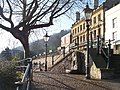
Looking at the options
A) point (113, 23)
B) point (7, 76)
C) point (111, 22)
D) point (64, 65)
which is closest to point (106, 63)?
point (64, 65)

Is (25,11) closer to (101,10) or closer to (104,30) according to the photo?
(104,30)

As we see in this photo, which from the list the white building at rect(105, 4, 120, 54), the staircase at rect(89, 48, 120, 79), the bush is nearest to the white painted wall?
the white building at rect(105, 4, 120, 54)

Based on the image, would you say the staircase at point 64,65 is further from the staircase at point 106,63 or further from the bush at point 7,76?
the bush at point 7,76

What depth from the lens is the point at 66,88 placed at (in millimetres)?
18797

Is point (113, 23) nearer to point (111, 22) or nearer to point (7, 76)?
point (111, 22)

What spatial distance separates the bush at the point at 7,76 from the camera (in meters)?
12.7

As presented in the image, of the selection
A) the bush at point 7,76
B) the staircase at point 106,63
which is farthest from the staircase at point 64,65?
the bush at point 7,76

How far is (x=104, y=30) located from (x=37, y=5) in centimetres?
4708

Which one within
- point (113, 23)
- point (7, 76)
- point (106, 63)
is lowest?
point (7, 76)

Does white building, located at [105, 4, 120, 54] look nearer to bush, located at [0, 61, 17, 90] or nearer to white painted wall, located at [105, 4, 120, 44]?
white painted wall, located at [105, 4, 120, 44]

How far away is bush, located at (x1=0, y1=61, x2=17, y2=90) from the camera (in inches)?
499

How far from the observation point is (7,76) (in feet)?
42.5

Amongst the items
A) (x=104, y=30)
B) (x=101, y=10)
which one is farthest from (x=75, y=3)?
(x=101, y=10)

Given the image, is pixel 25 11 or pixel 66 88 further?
pixel 25 11
